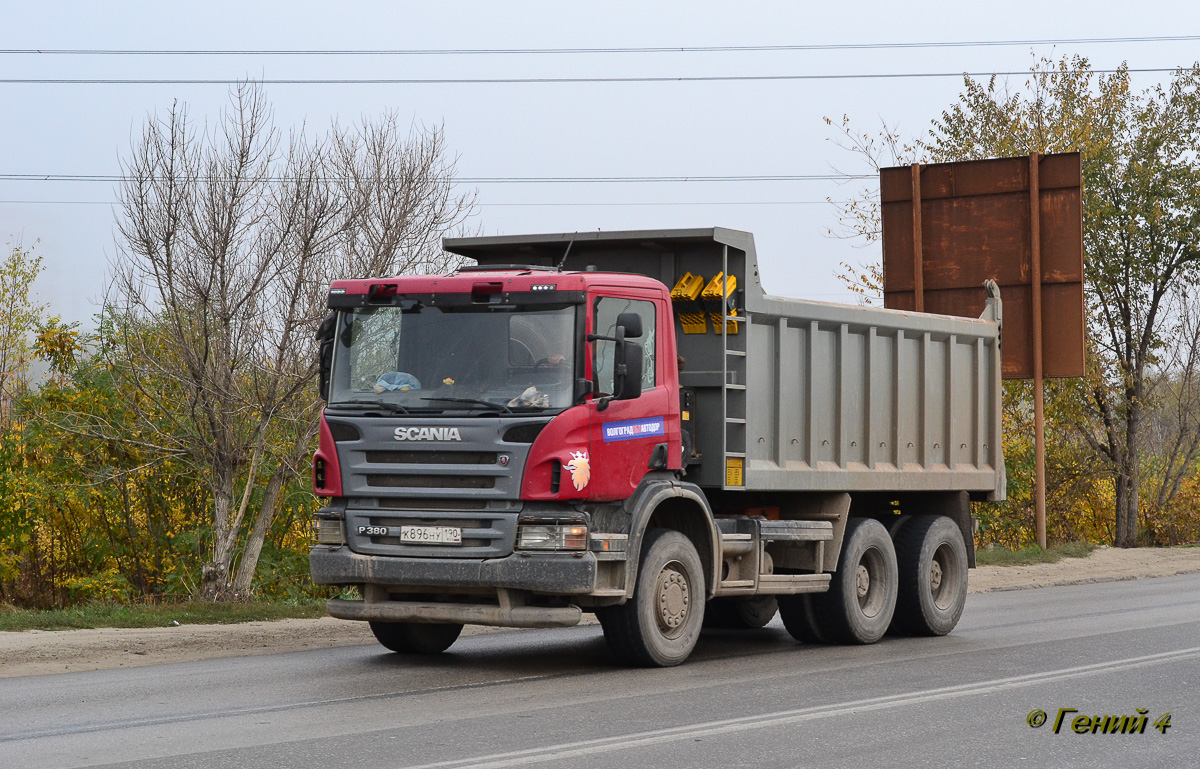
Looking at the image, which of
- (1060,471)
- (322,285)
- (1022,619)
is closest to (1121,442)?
(1060,471)

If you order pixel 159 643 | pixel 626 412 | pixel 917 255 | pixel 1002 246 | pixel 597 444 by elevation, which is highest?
pixel 1002 246

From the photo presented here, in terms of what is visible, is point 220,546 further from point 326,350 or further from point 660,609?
point 660,609

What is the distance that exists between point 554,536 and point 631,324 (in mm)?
1555

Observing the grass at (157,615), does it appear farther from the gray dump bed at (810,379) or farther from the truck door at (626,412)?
the truck door at (626,412)

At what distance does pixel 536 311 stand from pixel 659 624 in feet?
8.15

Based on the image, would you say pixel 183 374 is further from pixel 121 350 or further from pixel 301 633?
pixel 301 633

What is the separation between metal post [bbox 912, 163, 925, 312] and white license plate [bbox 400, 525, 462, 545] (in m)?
12.6

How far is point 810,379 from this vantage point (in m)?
11.5

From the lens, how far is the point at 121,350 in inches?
789

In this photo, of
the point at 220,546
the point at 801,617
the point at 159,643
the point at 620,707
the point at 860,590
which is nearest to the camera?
the point at 620,707

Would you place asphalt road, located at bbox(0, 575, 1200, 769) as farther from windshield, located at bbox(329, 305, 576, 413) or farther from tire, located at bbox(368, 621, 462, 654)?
windshield, located at bbox(329, 305, 576, 413)

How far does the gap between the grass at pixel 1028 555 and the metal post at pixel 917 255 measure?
488cm

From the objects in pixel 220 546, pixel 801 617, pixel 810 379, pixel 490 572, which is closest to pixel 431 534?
pixel 490 572

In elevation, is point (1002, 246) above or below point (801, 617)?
above
